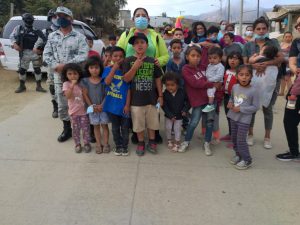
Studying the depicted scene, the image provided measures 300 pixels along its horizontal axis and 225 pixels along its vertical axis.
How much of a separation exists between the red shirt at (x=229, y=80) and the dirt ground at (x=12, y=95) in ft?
12.9

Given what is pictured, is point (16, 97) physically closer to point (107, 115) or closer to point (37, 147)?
point (37, 147)

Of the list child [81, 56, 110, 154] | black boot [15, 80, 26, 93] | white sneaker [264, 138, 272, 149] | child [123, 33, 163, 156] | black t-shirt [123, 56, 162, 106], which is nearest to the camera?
child [123, 33, 163, 156]

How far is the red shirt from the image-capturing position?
4.46m

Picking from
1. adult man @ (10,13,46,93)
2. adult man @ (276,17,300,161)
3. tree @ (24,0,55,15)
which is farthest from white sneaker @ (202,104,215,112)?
tree @ (24,0,55,15)

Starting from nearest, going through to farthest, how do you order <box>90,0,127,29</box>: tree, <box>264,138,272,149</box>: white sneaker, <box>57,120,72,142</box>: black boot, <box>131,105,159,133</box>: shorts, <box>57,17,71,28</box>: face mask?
<box>131,105,159,133</box>: shorts, <box>57,17,71,28</box>: face mask, <box>264,138,272,149</box>: white sneaker, <box>57,120,72,142</box>: black boot, <box>90,0,127,29</box>: tree

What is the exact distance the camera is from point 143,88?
416 centimetres

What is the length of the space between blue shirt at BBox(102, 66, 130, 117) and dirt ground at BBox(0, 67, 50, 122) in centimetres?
264

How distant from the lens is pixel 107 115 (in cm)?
437

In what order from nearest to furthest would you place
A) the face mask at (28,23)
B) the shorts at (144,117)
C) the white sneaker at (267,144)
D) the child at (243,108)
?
the child at (243,108) < the shorts at (144,117) < the white sneaker at (267,144) < the face mask at (28,23)

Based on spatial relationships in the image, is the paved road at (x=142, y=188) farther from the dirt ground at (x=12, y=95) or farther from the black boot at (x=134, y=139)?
the dirt ground at (x=12, y=95)

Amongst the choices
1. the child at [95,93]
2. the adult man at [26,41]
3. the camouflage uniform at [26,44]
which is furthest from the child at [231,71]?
the camouflage uniform at [26,44]

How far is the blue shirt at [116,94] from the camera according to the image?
4.17 metres

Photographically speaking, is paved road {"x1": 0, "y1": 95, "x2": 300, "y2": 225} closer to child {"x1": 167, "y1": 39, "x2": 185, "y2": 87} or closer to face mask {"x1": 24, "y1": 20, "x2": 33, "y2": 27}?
child {"x1": 167, "y1": 39, "x2": 185, "y2": 87}

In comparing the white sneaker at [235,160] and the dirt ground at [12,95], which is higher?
the dirt ground at [12,95]
